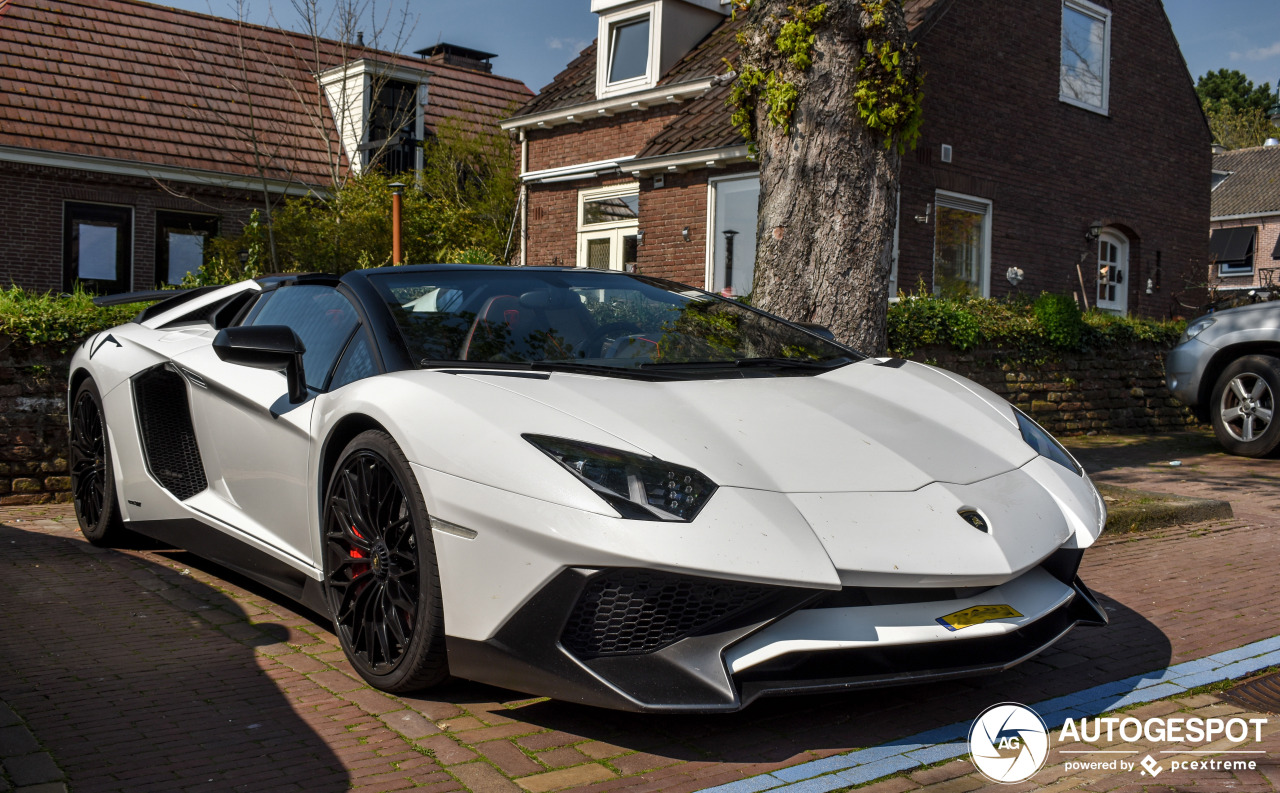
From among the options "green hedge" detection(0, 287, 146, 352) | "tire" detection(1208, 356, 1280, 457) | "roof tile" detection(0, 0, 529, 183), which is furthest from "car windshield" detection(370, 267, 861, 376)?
"roof tile" detection(0, 0, 529, 183)

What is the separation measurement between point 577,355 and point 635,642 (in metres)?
1.23

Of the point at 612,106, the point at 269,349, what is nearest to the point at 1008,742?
the point at 269,349

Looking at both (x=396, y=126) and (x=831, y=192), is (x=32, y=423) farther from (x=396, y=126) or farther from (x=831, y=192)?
(x=396, y=126)

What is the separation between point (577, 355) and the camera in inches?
149

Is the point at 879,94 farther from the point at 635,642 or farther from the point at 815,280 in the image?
the point at 635,642

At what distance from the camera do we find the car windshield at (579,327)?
3.72 m

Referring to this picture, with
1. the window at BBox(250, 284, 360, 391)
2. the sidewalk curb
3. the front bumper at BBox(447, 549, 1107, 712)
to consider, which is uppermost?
the window at BBox(250, 284, 360, 391)

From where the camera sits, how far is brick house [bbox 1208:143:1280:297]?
1465 inches

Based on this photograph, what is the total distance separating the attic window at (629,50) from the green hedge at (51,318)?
1244 centimetres

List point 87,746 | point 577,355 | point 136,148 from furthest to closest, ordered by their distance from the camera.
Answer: point 136,148
point 577,355
point 87,746

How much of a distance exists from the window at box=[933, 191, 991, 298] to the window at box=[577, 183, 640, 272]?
189 inches

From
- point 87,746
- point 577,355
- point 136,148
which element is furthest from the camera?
point 136,148

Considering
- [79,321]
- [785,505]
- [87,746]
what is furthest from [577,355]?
[79,321]

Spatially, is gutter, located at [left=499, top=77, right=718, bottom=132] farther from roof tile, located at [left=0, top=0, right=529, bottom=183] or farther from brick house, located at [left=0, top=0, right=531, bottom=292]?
roof tile, located at [left=0, top=0, right=529, bottom=183]
